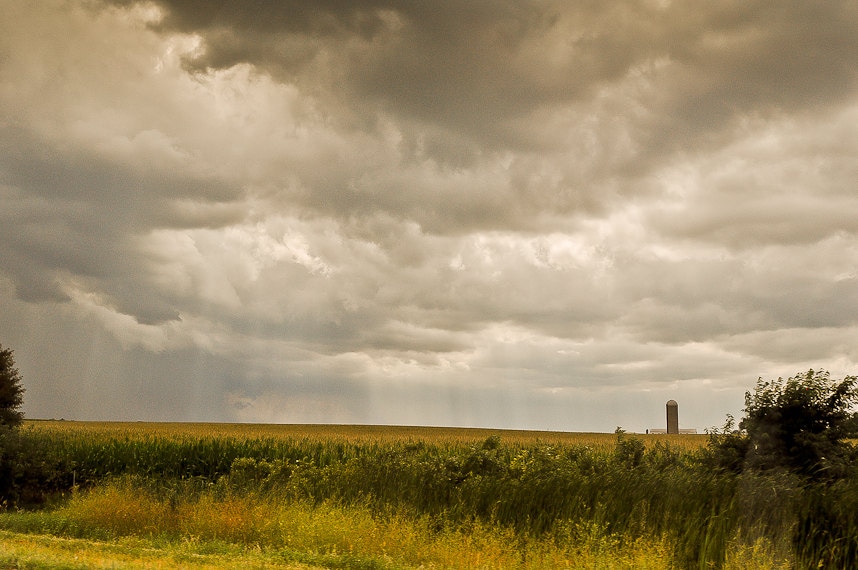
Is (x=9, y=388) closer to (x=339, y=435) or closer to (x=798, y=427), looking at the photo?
(x=339, y=435)

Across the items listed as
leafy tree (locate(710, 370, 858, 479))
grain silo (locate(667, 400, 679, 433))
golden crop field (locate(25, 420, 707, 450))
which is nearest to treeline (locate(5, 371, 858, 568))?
leafy tree (locate(710, 370, 858, 479))

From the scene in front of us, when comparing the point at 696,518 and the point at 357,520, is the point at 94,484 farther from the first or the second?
the point at 696,518

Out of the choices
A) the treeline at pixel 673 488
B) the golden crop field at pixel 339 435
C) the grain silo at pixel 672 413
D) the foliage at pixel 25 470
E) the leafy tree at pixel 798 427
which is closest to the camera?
the treeline at pixel 673 488

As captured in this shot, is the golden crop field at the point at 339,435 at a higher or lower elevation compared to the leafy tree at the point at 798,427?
lower

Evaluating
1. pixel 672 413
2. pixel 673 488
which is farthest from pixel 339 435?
pixel 672 413

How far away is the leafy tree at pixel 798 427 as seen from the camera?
1938 cm

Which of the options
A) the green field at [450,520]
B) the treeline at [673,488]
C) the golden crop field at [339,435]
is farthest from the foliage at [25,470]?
the golden crop field at [339,435]

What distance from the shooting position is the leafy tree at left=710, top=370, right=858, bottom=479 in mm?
19375

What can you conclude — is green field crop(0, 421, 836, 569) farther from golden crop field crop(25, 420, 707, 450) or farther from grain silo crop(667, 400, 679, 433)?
grain silo crop(667, 400, 679, 433)

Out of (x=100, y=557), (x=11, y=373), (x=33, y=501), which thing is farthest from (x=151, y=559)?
(x=11, y=373)

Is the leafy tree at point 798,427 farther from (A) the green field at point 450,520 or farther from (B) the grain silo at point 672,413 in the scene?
(B) the grain silo at point 672,413

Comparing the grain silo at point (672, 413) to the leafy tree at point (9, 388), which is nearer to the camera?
the leafy tree at point (9, 388)

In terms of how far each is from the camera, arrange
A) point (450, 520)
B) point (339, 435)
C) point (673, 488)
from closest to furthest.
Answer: point (673, 488) → point (450, 520) → point (339, 435)

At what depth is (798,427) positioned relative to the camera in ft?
65.4
